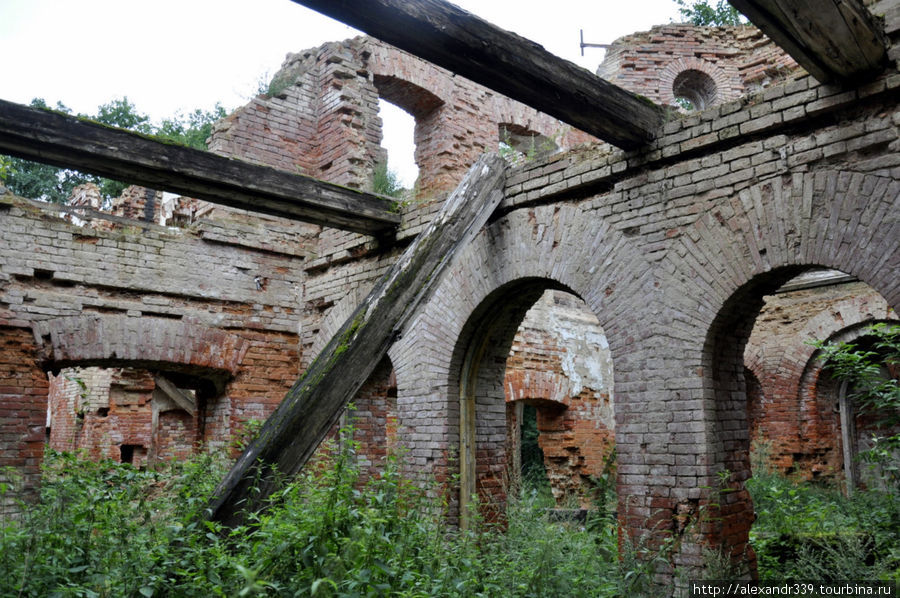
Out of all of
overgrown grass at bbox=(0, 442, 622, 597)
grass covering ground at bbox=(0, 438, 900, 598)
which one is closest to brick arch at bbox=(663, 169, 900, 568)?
grass covering ground at bbox=(0, 438, 900, 598)

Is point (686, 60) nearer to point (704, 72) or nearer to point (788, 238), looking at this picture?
point (704, 72)

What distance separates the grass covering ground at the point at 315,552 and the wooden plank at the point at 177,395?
8699 millimetres

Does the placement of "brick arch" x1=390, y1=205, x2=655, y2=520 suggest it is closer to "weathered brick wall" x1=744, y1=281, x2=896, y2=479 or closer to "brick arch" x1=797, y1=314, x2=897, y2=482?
"weathered brick wall" x1=744, y1=281, x2=896, y2=479

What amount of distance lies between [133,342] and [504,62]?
16.9 feet

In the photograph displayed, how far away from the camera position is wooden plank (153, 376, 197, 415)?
13516 mm

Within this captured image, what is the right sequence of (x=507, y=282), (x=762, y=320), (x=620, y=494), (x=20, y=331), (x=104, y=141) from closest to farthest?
(x=620, y=494)
(x=104, y=141)
(x=507, y=282)
(x=20, y=331)
(x=762, y=320)

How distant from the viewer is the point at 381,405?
801 centimetres

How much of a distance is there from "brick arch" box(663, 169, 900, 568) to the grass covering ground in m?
0.79

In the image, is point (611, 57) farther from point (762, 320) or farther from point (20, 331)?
point (20, 331)

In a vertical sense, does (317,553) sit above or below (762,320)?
below

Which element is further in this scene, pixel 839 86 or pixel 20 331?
pixel 20 331

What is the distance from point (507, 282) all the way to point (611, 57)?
881 cm

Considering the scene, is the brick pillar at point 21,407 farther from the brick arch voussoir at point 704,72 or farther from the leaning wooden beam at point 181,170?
the brick arch voussoir at point 704,72

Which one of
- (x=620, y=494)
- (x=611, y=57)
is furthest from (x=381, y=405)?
(x=611, y=57)
